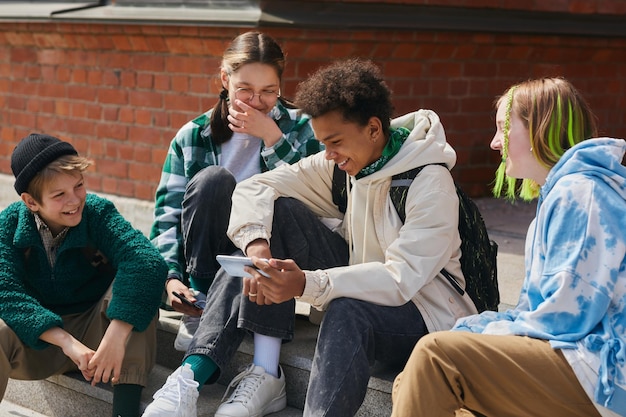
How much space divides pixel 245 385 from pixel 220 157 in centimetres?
108

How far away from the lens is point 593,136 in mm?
2812

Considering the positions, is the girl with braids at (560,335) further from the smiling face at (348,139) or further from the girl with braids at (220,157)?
the girl with braids at (220,157)


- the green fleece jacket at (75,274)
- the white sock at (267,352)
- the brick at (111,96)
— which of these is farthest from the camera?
the brick at (111,96)

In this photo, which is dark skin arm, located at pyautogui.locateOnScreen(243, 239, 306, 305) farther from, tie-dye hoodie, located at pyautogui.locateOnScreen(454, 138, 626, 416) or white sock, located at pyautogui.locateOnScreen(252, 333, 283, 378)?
tie-dye hoodie, located at pyautogui.locateOnScreen(454, 138, 626, 416)

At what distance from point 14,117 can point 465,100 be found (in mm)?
3259

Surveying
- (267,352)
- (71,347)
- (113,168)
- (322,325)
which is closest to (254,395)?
(267,352)

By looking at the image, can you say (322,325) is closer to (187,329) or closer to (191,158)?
(187,329)

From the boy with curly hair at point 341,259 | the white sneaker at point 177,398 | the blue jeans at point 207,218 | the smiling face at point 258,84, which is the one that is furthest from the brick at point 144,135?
the white sneaker at point 177,398

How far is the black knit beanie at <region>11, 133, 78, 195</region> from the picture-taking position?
3594 mm

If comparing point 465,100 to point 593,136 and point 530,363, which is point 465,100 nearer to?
point 593,136

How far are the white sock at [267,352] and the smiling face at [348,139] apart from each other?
0.66m

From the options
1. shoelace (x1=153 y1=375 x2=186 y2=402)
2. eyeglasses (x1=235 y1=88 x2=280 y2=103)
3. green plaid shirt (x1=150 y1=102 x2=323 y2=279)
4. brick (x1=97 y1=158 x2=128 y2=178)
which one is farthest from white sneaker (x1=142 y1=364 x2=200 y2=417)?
brick (x1=97 y1=158 x2=128 y2=178)

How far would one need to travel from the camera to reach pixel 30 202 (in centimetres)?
365

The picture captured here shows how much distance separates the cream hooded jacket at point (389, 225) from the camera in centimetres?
306
